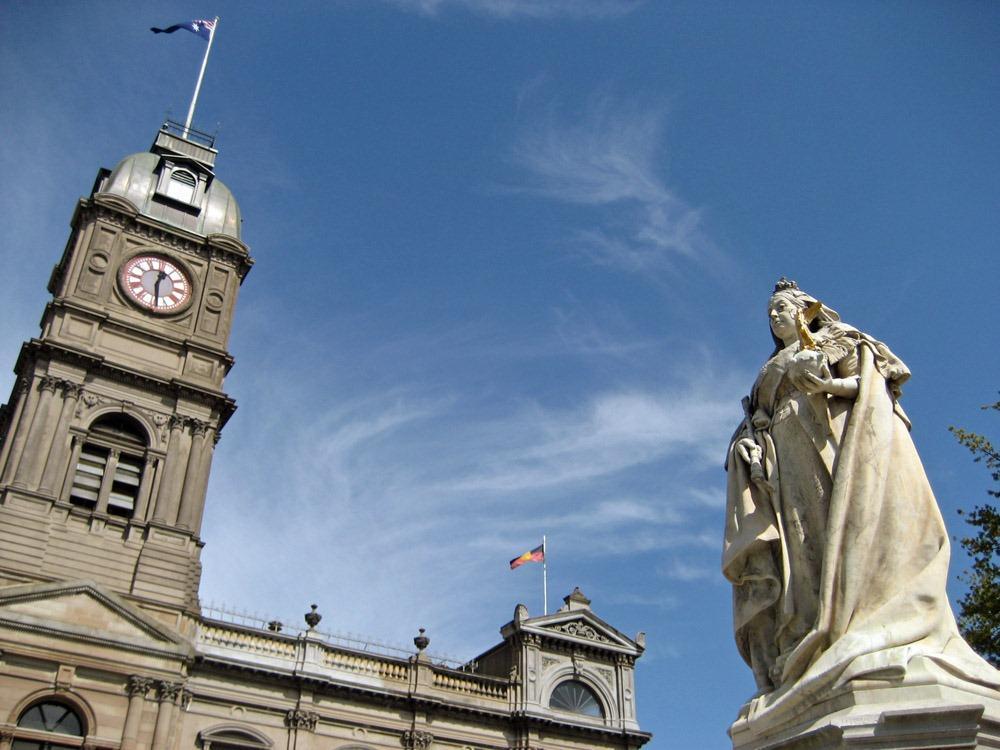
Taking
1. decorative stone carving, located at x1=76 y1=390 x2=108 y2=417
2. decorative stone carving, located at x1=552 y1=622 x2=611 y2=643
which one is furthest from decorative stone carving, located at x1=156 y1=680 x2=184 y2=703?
decorative stone carving, located at x1=552 y1=622 x2=611 y2=643

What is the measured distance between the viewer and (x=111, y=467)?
2766 cm

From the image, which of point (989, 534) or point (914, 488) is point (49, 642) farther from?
point (914, 488)

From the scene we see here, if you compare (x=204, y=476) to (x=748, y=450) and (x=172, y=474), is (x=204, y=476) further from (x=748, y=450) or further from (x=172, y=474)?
(x=748, y=450)

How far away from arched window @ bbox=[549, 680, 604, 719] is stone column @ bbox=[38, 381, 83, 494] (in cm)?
1842

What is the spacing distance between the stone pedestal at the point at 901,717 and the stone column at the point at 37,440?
26.4 meters

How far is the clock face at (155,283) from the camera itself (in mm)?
30562

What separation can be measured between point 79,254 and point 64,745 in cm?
1591

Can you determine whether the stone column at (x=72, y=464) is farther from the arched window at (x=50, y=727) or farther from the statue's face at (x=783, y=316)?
the statue's face at (x=783, y=316)

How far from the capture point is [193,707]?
25.9m

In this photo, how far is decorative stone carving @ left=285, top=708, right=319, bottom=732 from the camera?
2709 cm

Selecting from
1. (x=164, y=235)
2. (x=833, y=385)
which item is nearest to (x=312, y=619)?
(x=164, y=235)

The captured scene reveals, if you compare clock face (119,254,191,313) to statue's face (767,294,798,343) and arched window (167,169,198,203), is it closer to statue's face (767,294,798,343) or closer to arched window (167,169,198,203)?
arched window (167,169,198,203)

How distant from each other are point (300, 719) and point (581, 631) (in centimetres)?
1128

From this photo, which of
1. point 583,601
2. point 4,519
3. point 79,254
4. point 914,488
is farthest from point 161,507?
point 914,488
